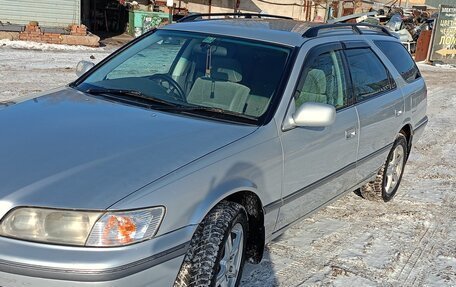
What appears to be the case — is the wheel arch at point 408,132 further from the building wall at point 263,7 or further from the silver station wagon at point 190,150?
the building wall at point 263,7

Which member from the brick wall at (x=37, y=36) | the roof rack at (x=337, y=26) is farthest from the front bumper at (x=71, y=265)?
the brick wall at (x=37, y=36)

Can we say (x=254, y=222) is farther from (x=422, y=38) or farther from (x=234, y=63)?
(x=422, y=38)

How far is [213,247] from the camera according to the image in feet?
8.92

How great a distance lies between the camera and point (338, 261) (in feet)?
12.8

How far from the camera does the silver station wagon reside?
231 cm

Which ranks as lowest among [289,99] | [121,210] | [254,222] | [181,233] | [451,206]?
[451,206]

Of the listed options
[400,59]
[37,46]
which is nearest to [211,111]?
[400,59]

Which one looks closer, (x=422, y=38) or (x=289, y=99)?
(x=289, y=99)

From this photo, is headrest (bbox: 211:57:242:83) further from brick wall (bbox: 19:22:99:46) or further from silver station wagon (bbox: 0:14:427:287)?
brick wall (bbox: 19:22:99:46)

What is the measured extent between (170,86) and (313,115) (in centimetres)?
107

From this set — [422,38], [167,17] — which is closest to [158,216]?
[167,17]

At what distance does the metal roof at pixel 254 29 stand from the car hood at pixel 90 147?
0.96 metres

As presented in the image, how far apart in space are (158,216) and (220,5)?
26.7 m

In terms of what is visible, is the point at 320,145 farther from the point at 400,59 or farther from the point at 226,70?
the point at 400,59
